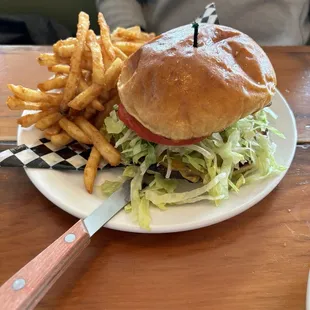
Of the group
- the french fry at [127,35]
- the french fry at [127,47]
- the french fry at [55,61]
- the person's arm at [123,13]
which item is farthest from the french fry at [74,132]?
the person's arm at [123,13]

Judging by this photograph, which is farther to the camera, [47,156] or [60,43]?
[60,43]

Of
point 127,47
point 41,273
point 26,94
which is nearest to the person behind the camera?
point 41,273

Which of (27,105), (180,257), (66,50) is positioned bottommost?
(180,257)

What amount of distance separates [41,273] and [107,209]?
0.28 meters

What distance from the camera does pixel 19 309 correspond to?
827mm

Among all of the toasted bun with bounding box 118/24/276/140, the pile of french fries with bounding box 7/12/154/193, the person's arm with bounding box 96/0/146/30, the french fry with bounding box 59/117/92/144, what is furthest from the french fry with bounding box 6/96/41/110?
the person's arm with bounding box 96/0/146/30

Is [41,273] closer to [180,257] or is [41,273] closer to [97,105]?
[180,257]

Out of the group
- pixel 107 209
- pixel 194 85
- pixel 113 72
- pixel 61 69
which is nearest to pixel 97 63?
pixel 113 72

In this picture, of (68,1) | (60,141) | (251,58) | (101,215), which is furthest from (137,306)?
(68,1)

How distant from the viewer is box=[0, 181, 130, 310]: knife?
851mm

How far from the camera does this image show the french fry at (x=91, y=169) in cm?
123

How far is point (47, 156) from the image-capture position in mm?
1343

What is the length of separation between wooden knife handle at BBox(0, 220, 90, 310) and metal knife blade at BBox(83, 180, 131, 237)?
30mm

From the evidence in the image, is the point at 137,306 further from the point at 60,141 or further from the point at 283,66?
the point at 283,66
